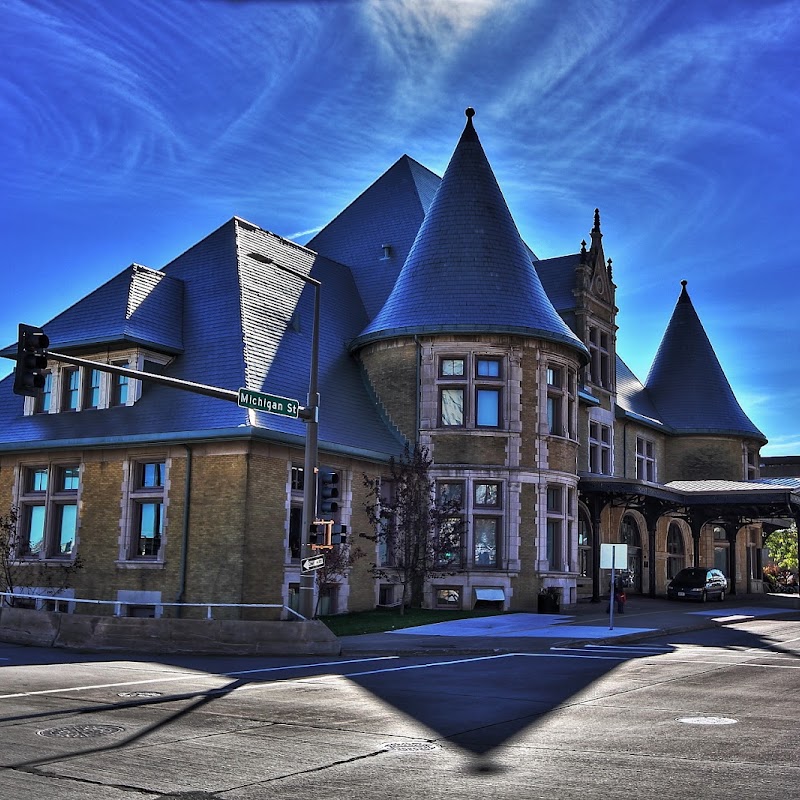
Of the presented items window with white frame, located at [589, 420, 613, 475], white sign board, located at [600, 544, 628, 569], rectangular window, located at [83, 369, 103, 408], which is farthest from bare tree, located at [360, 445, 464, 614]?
window with white frame, located at [589, 420, 613, 475]

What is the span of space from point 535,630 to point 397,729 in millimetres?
15217

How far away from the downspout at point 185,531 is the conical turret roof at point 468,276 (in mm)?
8795

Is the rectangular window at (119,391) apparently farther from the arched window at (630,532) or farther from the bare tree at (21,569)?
the arched window at (630,532)

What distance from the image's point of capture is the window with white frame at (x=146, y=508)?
2841cm

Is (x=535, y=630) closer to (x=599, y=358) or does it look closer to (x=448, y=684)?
(x=448, y=684)

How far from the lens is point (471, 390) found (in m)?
33.0

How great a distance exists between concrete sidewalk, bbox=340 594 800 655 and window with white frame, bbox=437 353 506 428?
6415mm

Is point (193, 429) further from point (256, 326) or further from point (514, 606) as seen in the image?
point (514, 606)

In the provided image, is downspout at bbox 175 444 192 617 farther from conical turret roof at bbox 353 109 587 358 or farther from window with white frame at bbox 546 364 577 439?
window with white frame at bbox 546 364 577 439

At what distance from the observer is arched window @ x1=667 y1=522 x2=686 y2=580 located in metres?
52.0

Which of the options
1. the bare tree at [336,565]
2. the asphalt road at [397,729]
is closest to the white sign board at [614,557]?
the bare tree at [336,565]

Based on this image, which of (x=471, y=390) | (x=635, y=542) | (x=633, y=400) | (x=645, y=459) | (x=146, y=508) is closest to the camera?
(x=146, y=508)

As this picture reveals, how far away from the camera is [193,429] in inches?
1070

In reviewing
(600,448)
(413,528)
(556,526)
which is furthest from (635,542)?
(413,528)
